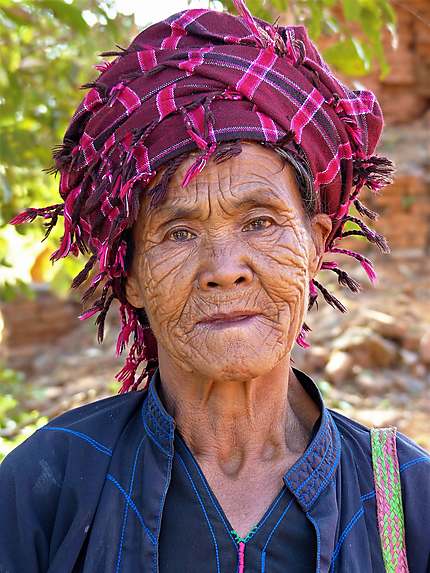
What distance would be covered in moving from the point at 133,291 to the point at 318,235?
48 cm

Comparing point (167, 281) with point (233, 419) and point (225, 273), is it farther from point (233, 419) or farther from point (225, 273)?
point (233, 419)

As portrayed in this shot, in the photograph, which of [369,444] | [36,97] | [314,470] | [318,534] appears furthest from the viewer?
[36,97]

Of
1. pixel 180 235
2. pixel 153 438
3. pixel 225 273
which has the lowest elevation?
pixel 153 438

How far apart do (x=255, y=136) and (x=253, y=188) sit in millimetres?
114

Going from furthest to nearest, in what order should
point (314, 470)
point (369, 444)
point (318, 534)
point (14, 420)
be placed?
point (14, 420) → point (369, 444) → point (314, 470) → point (318, 534)

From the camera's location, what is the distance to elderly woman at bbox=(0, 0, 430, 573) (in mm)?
1757

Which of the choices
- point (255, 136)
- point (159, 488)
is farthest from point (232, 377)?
point (255, 136)

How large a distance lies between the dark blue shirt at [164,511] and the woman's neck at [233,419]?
76 mm

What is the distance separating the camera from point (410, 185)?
33.1ft

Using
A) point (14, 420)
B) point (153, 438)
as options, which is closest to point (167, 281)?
point (153, 438)

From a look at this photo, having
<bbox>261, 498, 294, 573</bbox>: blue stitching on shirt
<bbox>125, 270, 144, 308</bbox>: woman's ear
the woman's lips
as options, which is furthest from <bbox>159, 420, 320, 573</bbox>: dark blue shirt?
<bbox>125, 270, 144, 308</bbox>: woman's ear

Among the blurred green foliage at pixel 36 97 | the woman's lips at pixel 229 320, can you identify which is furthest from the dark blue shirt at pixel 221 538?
the blurred green foliage at pixel 36 97

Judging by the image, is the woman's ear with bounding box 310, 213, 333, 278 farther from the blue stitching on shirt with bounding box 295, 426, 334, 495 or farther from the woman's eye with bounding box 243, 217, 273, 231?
the blue stitching on shirt with bounding box 295, 426, 334, 495

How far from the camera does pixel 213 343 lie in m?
1.77
